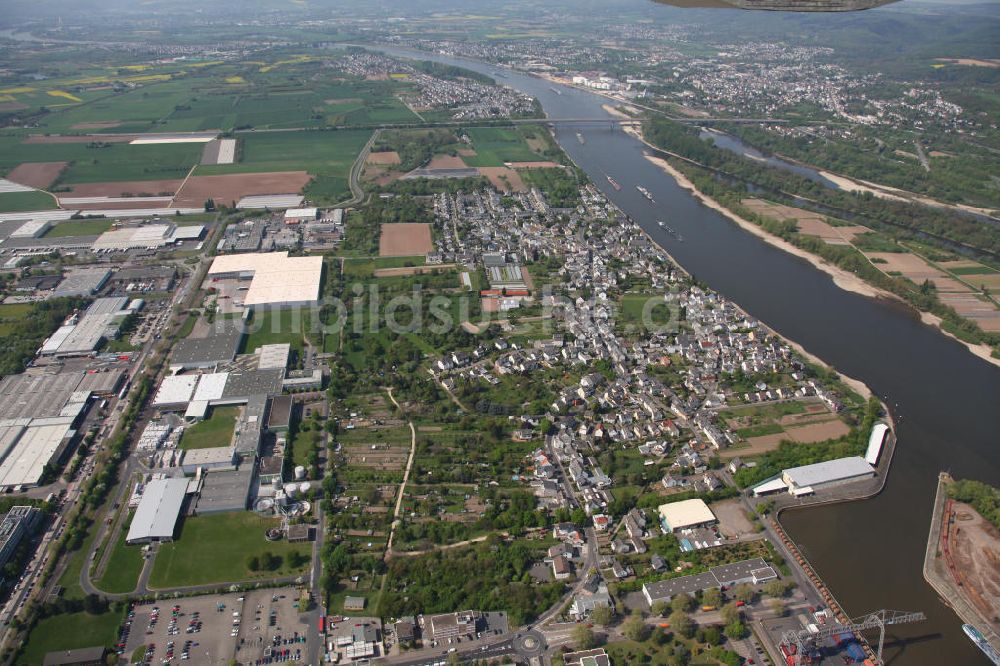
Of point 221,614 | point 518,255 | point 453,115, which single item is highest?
point 453,115

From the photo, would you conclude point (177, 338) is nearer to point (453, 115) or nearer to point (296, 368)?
point (296, 368)

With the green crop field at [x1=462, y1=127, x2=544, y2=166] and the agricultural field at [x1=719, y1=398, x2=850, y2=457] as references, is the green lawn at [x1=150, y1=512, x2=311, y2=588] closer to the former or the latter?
the agricultural field at [x1=719, y1=398, x2=850, y2=457]

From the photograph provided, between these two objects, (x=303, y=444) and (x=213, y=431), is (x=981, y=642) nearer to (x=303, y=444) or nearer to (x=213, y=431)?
(x=303, y=444)


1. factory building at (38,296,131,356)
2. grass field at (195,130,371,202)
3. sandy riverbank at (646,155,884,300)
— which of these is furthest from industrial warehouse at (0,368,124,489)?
sandy riverbank at (646,155,884,300)

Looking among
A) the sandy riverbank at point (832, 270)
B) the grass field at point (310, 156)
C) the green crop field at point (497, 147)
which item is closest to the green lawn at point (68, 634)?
the grass field at point (310, 156)

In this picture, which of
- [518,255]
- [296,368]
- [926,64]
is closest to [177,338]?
[296,368]

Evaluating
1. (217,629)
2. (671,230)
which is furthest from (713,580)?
(671,230)
